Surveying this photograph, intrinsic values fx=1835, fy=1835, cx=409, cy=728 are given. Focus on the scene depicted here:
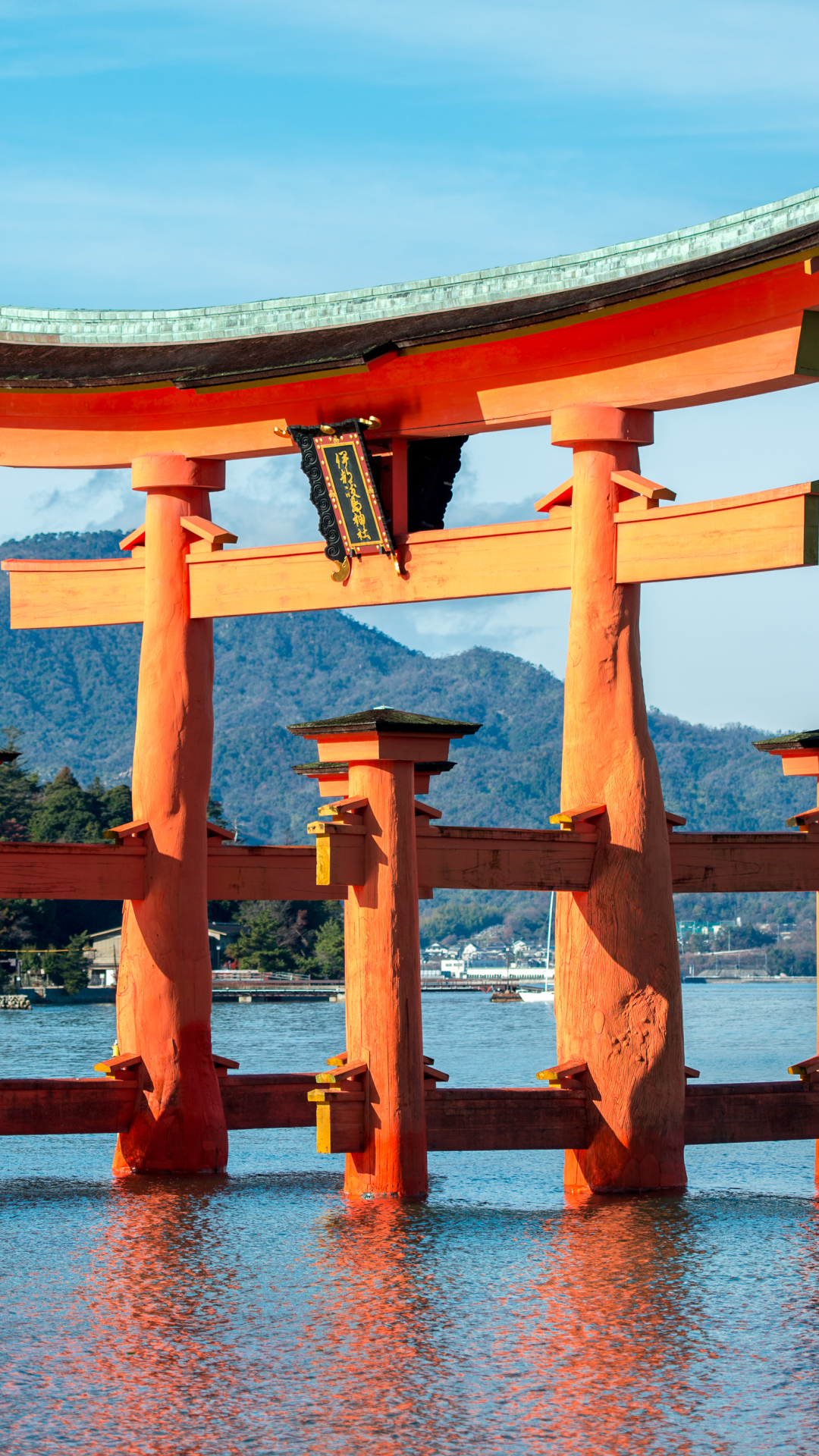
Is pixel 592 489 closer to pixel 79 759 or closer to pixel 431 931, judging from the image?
pixel 431 931

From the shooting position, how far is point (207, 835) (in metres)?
14.0

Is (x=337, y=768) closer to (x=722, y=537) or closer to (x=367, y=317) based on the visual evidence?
(x=722, y=537)

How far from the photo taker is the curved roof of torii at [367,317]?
12047mm

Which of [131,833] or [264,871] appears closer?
[264,871]

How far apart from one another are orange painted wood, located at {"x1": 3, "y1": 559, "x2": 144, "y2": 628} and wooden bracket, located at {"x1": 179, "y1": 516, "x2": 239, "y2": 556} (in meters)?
0.56

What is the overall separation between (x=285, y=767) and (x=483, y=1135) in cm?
16582

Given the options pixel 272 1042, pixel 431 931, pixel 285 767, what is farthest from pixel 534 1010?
pixel 285 767

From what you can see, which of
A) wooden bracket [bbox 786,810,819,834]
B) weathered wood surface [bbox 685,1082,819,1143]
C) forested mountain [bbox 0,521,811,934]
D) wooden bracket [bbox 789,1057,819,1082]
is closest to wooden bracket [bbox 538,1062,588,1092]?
weathered wood surface [bbox 685,1082,819,1143]

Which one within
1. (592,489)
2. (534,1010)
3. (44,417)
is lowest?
(534,1010)

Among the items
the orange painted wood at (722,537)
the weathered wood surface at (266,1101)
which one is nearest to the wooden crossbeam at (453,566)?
the orange painted wood at (722,537)

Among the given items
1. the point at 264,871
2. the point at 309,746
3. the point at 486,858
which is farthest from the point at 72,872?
the point at 309,746

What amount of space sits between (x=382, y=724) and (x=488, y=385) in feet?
9.77

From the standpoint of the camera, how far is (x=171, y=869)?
13.8 meters

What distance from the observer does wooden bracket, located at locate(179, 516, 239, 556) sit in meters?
13.9
